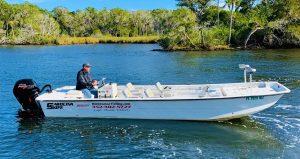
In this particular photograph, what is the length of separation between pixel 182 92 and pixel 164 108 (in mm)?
2020

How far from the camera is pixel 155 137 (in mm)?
15516

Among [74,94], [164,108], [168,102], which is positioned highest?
[74,94]

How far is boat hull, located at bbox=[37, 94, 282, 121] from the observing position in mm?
16500

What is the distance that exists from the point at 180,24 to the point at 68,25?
7039 centimetres

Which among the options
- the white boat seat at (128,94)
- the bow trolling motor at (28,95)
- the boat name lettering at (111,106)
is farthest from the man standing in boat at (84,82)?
the bow trolling motor at (28,95)

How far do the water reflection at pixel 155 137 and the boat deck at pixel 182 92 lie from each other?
1066mm

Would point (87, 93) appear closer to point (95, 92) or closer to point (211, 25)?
point (95, 92)

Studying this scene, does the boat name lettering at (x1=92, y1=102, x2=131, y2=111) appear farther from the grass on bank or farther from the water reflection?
the grass on bank

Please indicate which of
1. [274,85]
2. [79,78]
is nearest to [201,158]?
[274,85]

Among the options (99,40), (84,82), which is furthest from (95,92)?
(99,40)

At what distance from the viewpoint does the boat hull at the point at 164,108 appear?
16.5m

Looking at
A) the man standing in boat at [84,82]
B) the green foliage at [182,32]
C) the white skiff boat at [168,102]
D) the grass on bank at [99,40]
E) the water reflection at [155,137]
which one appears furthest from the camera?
the grass on bank at [99,40]

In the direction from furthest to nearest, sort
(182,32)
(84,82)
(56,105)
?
(182,32)
(84,82)
(56,105)

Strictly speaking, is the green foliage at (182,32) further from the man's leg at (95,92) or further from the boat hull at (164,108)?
the boat hull at (164,108)
